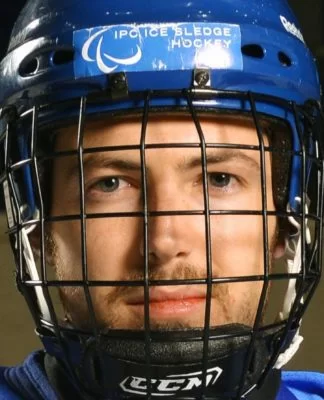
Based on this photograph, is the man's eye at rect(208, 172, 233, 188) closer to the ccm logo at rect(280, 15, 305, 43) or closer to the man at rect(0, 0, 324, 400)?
the man at rect(0, 0, 324, 400)

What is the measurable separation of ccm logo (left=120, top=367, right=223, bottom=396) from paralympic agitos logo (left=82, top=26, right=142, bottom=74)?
364mm

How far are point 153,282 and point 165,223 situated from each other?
3.2 inches

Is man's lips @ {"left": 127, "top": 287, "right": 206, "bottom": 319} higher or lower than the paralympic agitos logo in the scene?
lower

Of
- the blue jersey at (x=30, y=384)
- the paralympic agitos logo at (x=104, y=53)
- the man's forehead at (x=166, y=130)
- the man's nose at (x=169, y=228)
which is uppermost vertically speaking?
the paralympic agitos logo at (x=104, y=53)

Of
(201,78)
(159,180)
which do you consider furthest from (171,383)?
(201,78)

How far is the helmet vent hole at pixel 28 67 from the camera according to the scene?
3.32ft

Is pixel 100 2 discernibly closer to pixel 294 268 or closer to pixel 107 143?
pixel 107 143

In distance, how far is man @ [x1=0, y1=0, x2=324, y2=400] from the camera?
35.5 inches

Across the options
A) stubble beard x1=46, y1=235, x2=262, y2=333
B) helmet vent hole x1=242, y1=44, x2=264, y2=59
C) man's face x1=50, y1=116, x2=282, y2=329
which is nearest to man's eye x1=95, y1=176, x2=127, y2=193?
man's face x1=50, y1=116, x2=282, y2=329

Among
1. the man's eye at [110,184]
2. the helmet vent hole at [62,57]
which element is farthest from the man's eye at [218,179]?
the helmet vent hole at [62,57]

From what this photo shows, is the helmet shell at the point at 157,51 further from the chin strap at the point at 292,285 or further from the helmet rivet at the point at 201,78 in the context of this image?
the chin strap at the point at 292,285

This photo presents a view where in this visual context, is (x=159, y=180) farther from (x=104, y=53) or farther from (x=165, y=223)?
(x=104, y=53)

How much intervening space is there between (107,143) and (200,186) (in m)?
0.12

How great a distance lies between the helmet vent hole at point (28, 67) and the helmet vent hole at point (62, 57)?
0.12 ft
